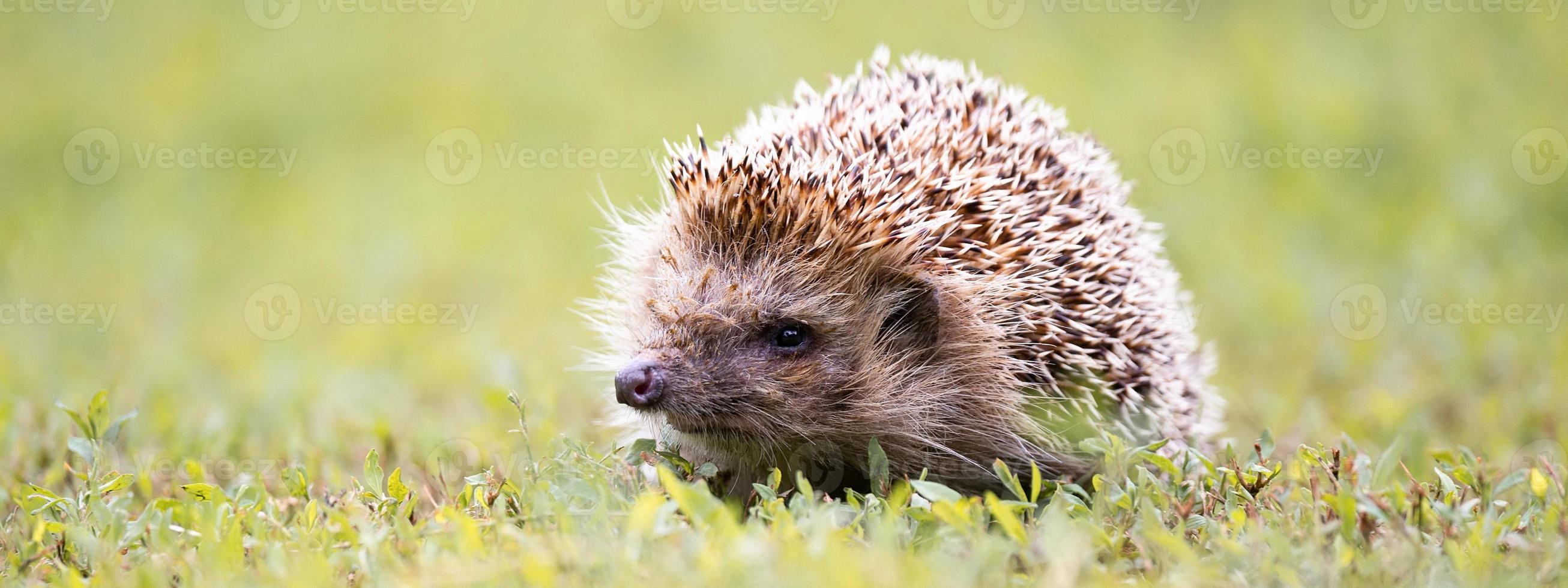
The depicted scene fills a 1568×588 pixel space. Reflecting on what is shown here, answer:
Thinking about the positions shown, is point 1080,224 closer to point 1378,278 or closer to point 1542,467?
point 1542,467

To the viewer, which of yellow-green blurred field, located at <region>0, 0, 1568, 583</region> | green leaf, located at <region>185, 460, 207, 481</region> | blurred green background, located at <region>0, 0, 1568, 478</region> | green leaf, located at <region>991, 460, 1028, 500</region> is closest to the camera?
green leaf, located at <region>991, 460, 1028, 500</region>

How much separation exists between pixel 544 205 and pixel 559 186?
1.24 feet

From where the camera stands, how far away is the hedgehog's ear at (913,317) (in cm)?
391

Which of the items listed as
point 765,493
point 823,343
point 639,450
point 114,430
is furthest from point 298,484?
point 823,343

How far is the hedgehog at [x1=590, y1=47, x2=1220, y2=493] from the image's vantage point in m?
3.75

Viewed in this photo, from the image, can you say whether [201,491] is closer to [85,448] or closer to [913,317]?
[85,448]

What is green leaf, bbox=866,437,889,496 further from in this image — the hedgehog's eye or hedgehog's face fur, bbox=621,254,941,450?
the hedgehog's eye

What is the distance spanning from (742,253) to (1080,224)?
3.91 ft

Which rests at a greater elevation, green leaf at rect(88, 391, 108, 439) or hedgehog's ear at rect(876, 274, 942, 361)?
hedgehog's ear at rect(876, 274, 942, 361)

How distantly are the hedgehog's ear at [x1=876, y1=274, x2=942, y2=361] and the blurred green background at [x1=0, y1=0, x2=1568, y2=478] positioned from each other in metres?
1.42

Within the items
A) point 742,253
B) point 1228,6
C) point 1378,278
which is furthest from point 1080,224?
point 1228,6

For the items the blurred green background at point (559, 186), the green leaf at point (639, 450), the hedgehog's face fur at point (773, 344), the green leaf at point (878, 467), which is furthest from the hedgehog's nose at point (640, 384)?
the blurred green background at point (559, 186)

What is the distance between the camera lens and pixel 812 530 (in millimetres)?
2941

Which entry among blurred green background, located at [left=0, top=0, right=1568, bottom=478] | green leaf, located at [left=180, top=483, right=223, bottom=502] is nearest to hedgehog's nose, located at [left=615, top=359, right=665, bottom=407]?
green leaf, located at [left=180, top=483, right=223, bottom=502]
